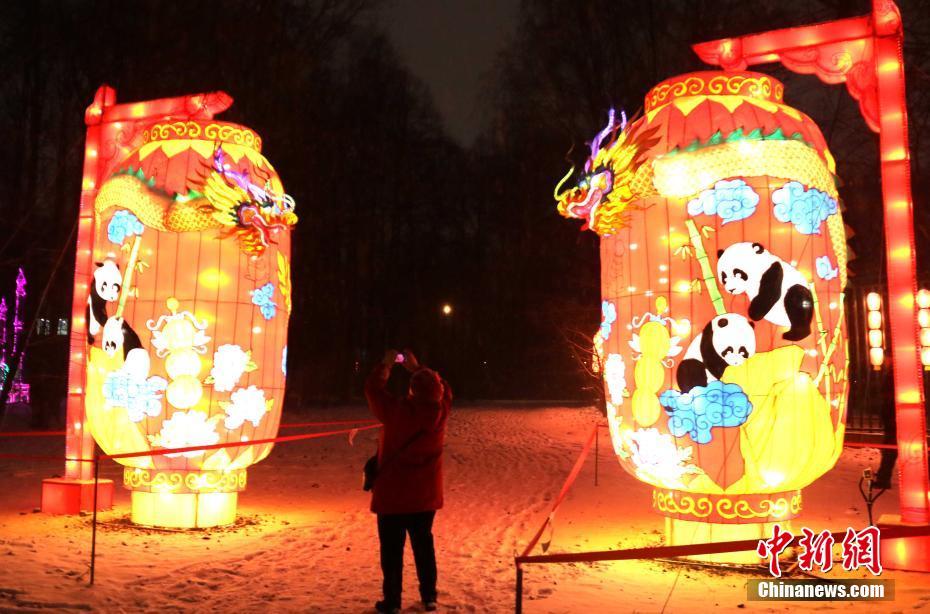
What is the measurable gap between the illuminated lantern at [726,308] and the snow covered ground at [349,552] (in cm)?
84

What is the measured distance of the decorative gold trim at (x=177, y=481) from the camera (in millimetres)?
8227

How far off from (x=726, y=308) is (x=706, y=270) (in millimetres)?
326

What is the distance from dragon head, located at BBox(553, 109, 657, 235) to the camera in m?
7.03

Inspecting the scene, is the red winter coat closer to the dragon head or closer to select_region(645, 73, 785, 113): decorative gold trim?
the dragon head

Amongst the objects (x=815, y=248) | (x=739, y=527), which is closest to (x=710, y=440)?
(x=739, y=527)

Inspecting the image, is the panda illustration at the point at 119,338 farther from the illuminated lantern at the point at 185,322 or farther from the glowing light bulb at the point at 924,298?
the glowing light bulb at the point at 924,298

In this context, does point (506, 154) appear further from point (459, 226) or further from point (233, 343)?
point (233, 343)

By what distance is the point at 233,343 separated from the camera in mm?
8203

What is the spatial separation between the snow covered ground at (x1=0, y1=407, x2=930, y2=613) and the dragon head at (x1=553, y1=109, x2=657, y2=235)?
286 centimetres

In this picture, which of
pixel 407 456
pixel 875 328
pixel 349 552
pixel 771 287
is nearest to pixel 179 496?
pixel 349 552

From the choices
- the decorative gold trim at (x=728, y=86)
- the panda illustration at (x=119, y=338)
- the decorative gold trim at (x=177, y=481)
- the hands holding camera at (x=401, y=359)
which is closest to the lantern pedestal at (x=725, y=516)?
the hands holding camera at (x=401, y=359)

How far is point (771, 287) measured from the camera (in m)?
6.45

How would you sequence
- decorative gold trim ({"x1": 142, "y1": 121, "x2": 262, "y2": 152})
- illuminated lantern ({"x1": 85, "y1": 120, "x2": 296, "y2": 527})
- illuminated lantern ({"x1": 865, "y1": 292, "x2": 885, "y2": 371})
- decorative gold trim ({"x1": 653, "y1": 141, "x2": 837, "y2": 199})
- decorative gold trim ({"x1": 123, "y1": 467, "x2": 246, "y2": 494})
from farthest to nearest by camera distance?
illuminated lantern ({"x1": 865, "y1": 292, "x2": 885, "y2": 371})
decorative gold trim ({"x1": 142, "y1": 121, "x2": 262, "y2": 152})
decorative gold trim ({"x1": 123, "y1": 467, "x2": 246, "y2": 494})
illuminated lantern ({"x1": 85, "y1": 120, "x2": 296, "y2": 527})
decorative gold trim ({"x1": 653, "y1": 141, "x2": 837, "y2": 199})

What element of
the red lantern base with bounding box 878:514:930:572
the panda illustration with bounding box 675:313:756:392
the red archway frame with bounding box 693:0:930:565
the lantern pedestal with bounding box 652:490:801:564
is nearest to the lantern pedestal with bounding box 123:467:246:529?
the lantern pedestal with bounding box 652:490:801:564
